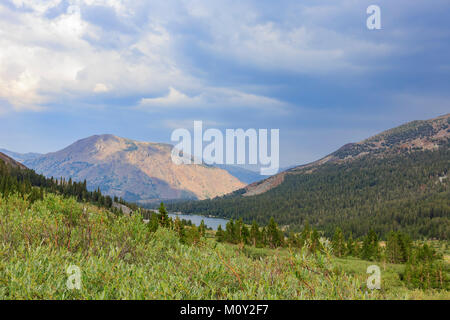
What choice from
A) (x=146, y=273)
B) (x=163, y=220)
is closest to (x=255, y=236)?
(x=163, y=220)

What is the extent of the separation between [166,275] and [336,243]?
96.6 metres

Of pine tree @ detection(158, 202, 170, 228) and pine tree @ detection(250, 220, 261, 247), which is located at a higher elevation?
pine tree @ detection(158, 202, 170, 228)

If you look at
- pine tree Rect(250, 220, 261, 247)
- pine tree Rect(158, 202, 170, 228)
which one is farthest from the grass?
pine tree Rect(250, 220, 261, 247)

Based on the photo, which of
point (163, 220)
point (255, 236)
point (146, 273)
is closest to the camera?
point (146, 273)

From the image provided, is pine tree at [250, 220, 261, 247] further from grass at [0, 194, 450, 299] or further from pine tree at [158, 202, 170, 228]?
grass at [0, 194, 450, 299]

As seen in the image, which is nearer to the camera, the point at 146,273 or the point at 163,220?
the point at 146,273

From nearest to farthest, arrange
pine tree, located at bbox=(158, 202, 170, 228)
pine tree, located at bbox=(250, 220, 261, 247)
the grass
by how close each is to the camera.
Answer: the grass < pine tree, located at bbox=(158, 202, 170, 228) < pine tree, located at bbox=(250, 220, 261, 247)

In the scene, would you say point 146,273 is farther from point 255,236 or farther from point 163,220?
point 255,236

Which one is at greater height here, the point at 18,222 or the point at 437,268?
the point at 18,222

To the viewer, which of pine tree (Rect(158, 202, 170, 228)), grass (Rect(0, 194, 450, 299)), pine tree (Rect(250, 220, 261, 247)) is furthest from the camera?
pine tree (Rect(250, 220, 261, 247))

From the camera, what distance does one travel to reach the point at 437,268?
5075cm

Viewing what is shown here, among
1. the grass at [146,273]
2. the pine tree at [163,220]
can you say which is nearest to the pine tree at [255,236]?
the pine tree at [163,220]
